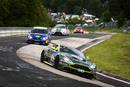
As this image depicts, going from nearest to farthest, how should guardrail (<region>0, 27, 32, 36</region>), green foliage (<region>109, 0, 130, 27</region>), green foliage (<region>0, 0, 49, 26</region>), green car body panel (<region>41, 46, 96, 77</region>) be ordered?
green car body panel (<region>41, 46, 96, 77</region>) → guardrail (<region>0, 27, 32, 36</region>) → green foliage (<region>109, 0, 130, 27</region>) → green foliage (<region>0, 0, 49, 26</region>)

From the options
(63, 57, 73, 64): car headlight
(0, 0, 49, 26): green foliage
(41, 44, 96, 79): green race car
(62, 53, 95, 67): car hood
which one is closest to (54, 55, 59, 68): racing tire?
(41, 44, 96, 79): green race car

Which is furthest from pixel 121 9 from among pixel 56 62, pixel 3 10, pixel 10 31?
pixel 56 62

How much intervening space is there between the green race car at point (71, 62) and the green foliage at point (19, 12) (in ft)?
277

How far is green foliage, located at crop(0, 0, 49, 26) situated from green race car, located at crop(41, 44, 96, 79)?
8430 centimetres

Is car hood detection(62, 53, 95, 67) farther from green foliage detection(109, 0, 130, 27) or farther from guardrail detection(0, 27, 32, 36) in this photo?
green foliage detection(109, 0, 130, 27)

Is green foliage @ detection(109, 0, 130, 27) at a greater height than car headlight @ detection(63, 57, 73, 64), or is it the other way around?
green foliage @ detection(109, 0, 130, 27)

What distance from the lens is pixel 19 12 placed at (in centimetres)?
10856

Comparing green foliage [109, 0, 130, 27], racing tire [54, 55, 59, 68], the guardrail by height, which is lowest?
racing tire [54, 55, 59, 68]

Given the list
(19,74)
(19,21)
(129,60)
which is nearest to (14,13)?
(19,21)

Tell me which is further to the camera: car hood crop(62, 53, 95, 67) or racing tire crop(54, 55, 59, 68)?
racing tire crop(54, 55, 59, 68)

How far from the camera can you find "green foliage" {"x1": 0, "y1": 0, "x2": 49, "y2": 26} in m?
101

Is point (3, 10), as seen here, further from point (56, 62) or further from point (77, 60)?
point (77, 60)

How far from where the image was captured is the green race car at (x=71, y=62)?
1241cm

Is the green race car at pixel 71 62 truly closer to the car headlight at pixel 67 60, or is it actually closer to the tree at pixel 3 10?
the car headlight at pixel 67 60
